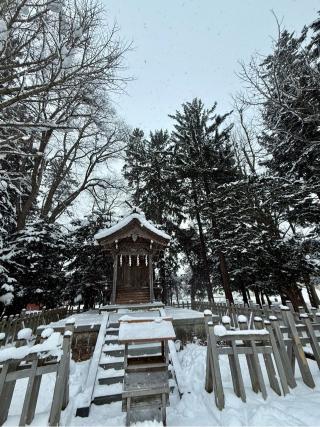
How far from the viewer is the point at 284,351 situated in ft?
14.5

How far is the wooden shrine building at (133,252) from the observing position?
10.7 m

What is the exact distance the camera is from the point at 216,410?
3.62 meters

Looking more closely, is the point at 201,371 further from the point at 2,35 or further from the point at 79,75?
the point at 2,35

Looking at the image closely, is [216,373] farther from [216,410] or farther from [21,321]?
[21,321]

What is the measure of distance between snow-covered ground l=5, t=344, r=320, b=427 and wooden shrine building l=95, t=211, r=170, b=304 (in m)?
6.16

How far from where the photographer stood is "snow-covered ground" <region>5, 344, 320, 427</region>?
10.8ft

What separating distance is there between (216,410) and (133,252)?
26.7 feet

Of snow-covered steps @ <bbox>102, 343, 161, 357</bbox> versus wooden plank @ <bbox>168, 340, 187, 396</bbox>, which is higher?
snow-covered steps @ <bbox>102, 343, 161, 357</bbox>

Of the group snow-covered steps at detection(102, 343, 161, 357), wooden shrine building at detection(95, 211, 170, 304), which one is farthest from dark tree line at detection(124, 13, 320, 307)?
snow-covered steps at detection(102, 343, 161, 357)

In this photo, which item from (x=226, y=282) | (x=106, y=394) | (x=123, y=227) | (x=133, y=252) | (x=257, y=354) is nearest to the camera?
(x=257, y=354)

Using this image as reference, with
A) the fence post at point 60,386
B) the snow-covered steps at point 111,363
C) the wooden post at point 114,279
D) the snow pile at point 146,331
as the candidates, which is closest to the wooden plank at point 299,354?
the snow pile at point 146,331

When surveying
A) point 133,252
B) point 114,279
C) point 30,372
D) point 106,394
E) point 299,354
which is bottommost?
point 106,394

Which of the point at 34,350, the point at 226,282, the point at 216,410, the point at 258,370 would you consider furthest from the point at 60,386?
the point at 226,282

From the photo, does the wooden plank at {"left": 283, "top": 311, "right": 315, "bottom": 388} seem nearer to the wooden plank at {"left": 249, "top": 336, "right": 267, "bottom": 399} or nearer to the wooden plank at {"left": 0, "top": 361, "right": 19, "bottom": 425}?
the wooden plank at {"left": 249, "top": 336, "right": 267, "bottom": 399}
